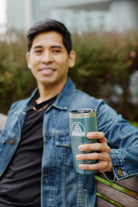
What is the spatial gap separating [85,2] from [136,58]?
32.0ft

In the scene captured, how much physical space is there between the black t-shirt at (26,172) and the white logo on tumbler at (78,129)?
2.51ft

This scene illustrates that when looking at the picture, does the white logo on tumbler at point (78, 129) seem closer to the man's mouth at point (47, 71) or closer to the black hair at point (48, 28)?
the man's mouth at point (47, 71)

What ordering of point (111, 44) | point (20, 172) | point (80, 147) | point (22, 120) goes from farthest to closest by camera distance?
point (111, 44) → point (22, 120) → point (20, 172) → point (80, 147)

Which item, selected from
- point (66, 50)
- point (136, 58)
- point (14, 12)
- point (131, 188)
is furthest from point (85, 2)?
point (131, 188)

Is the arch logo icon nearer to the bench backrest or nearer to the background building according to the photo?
the bench backrest

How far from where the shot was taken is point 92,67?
216 inches

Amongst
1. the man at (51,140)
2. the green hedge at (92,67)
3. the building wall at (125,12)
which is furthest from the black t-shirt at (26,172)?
the building wall at (125,12)

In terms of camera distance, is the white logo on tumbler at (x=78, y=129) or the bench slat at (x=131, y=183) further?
the bench slat at (x=131, y=183)

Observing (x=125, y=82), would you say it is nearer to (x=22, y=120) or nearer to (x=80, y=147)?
(x=22, y=120)

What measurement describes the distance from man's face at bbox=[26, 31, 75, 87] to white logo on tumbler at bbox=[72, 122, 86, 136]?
971mm

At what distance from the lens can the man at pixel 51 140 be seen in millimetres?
1627

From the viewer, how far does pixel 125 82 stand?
6.88 meters

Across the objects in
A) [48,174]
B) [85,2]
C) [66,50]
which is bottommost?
[48,174]

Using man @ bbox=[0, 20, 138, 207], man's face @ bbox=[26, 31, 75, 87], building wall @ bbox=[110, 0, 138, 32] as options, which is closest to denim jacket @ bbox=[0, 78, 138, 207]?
man @ bbox=[0, 20, 138, 207]
